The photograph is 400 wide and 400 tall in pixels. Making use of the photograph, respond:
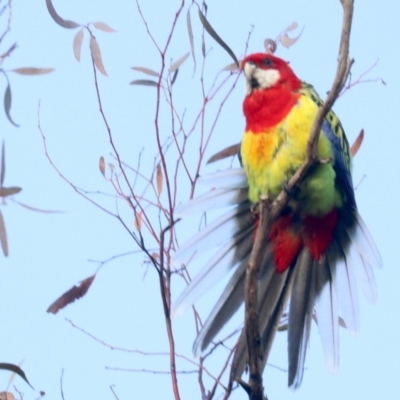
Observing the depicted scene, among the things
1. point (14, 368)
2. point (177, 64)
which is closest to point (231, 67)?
point (177, 64)

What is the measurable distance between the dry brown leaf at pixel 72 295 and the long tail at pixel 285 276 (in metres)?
0.33

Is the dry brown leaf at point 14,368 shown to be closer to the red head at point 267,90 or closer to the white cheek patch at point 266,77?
the red head at point 267,90

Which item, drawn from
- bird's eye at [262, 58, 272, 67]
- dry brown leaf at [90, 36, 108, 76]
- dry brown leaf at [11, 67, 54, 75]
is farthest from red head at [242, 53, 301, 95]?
dry brown leaf at [11, 67, 54, 75]

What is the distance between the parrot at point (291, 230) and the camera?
2963 millimetres

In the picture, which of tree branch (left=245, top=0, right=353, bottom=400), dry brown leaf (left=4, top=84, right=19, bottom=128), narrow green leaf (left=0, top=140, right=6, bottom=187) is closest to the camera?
tree branch (left=245, top=0, right=353, bottom=400)

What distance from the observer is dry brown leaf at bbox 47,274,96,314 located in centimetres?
259

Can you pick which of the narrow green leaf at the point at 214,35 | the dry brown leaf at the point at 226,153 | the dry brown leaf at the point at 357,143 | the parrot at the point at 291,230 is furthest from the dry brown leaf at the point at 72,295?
the dry brown leaf at the point at 357,143

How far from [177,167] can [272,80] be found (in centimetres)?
91

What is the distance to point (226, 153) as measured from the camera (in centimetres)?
322

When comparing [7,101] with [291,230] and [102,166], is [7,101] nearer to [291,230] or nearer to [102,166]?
[102,166]

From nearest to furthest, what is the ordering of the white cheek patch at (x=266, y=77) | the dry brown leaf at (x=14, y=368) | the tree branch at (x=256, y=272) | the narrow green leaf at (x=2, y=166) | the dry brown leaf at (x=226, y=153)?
the tree branch at (x=256, y=272) → the dry brown leaf at (x=14, y=368) → the narrow green leaf at (x=2, y=166) → the dry brown leaf at (x=226, y=153) → the white cheek patch at (x=266, y=77)

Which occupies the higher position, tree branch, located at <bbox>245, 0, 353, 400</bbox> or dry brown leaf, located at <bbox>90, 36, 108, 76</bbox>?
dry brown leaf, located at <bbox>90, 36, 108, 76</bbox>

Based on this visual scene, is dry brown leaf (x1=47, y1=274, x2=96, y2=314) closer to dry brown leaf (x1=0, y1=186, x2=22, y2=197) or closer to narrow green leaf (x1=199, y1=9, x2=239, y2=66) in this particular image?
dry brown leaf (x1=0, y1=186, x2=22, y2=197)

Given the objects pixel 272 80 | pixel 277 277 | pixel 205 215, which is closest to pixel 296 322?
pixel 277 277
